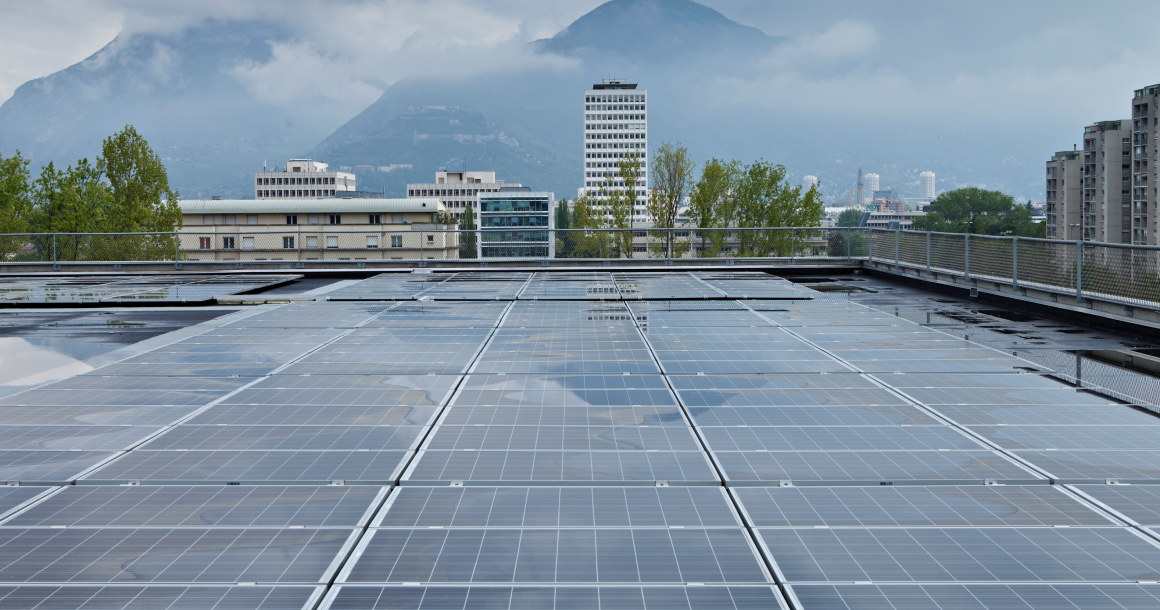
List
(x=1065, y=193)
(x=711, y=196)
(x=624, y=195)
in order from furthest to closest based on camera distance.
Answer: (x=1065, y=193) < (x=624, y=195) < (x=711, y=196)

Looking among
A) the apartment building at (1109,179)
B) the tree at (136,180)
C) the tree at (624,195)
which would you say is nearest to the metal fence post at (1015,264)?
the tree at (624,195)

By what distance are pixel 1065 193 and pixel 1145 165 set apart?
30.5 meters

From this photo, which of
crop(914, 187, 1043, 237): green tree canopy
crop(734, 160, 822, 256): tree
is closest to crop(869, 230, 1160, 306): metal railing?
crop(734, 160, 822, 256): tree

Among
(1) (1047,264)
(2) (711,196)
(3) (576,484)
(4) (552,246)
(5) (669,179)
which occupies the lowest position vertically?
(3) (576,484)

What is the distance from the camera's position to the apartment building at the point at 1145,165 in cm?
13800

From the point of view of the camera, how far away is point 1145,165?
14188cm

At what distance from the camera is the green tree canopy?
161 m

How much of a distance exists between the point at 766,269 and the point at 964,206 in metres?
161

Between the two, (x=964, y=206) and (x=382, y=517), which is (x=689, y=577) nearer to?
(x=382, y=517)

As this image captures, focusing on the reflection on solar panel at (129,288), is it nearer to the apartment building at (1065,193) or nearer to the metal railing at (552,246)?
the metal railing at (552,246)

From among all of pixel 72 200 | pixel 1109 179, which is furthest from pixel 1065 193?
pixel 72 200

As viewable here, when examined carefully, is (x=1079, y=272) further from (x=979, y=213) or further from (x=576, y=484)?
(x=979, y=213)

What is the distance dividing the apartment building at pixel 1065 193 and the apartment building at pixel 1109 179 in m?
6.29

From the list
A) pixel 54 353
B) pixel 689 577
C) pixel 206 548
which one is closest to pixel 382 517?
pixel 206 548
